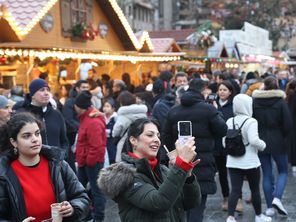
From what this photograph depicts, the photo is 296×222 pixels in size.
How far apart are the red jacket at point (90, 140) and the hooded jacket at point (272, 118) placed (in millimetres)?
2287

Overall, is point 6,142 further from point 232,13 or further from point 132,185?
point 232,13

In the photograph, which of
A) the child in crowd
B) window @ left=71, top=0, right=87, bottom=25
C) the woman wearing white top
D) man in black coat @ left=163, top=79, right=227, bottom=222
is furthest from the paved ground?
window @ left=71, top=0, right=87, bottom=25

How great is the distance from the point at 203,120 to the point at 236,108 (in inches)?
41.4

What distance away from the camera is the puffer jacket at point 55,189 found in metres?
2.96

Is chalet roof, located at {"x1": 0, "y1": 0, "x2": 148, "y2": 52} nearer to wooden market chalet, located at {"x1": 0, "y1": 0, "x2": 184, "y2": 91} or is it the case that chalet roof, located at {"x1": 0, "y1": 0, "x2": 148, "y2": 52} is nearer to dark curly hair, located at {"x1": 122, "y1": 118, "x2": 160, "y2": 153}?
wooden market chalet, located at {"x1": 0, "y1": 0, "x2": 184, "y2": 91}

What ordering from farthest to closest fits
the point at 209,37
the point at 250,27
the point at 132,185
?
the point at 250,27
the point at 209,37
the point at 132,185

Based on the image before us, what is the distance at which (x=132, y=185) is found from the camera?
2.95 metres

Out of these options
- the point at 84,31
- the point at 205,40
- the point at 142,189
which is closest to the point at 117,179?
the point at 142,189

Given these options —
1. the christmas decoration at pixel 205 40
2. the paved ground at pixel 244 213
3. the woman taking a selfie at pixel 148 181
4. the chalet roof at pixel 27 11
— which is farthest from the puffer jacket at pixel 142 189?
the christmas decoration at pixel 205 40

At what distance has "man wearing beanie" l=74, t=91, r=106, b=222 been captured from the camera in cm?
606

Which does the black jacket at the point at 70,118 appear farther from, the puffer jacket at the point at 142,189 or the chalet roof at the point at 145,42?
the chalet roof at the point at 145,42

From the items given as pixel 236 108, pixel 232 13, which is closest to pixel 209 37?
pixel 236 108

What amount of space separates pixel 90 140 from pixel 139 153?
2.98m

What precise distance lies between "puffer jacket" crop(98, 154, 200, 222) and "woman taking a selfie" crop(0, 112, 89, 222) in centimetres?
32
